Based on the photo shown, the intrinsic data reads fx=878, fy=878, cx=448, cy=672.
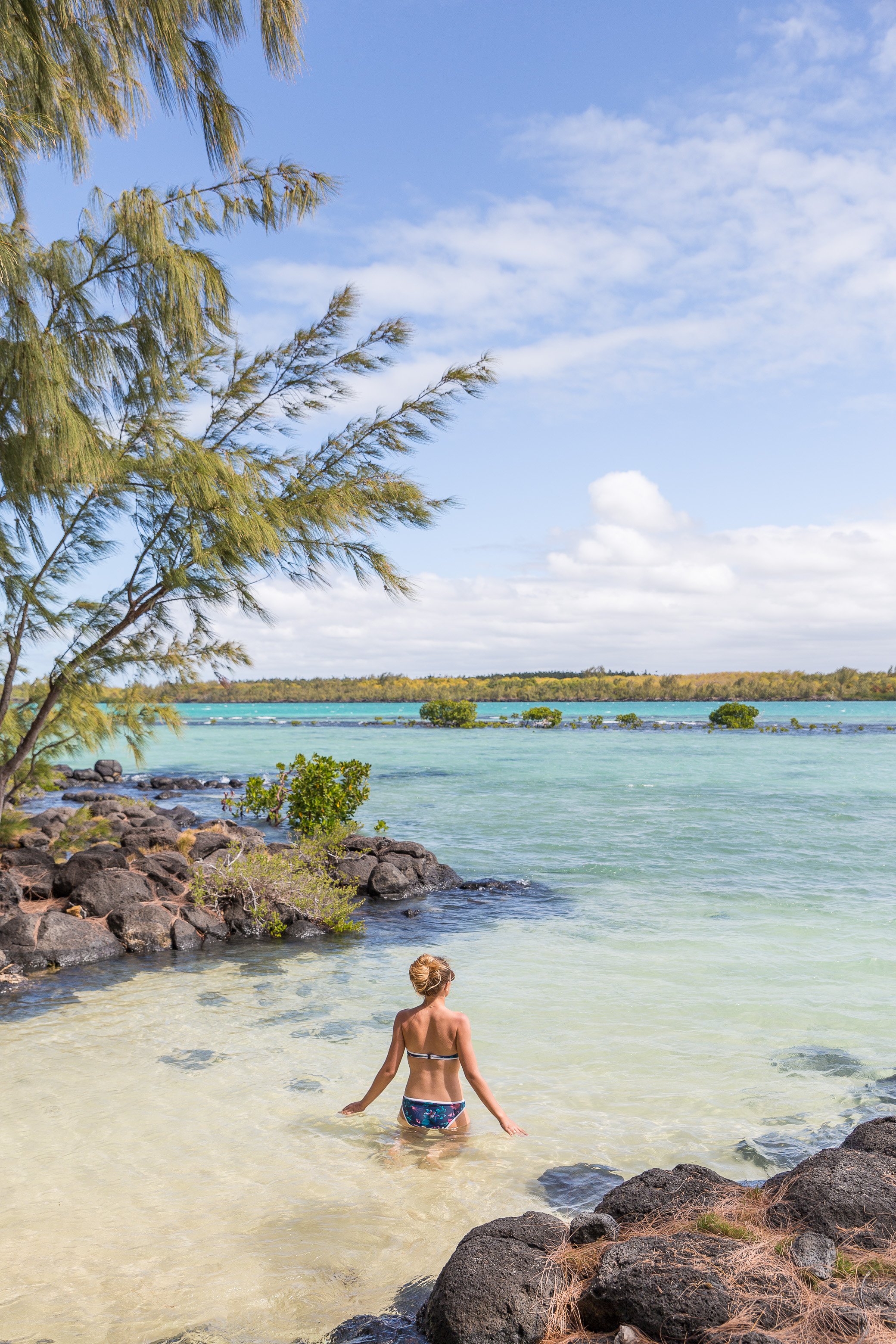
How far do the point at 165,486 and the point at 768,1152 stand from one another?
26.8 feet

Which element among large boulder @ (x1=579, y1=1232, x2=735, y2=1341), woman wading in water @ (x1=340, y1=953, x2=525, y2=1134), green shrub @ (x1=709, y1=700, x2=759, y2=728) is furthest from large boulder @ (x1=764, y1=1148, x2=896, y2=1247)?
green shrub @ (x1=709, y1=700, x2=759, y2=728)

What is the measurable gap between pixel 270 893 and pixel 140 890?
184 centimetres

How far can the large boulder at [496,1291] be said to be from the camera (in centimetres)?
380

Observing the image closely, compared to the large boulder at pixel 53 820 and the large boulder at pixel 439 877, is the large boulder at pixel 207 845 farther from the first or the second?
the large boulder at pixel 439 877

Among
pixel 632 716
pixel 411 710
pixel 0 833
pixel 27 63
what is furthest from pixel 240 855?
pixel 411 710

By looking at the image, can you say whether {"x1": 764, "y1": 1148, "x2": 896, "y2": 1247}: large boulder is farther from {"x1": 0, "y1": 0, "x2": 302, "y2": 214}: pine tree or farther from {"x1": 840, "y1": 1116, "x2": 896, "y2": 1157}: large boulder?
{"x1": 0, "y1": 0, "x2": 302, "y2": 214}: pine tree

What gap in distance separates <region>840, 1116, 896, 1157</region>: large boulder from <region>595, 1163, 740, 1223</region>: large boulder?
107 cm

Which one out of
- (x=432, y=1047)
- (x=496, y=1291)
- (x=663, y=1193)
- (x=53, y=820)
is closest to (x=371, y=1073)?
(x=432, y=1047)

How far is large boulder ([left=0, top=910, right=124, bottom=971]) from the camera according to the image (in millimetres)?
10445

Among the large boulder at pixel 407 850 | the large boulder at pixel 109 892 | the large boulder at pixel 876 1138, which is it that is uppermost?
the large boulder at pixel 876 1138

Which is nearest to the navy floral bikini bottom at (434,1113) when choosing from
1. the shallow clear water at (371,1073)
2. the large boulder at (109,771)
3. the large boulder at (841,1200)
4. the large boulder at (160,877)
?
the shallow clear water at (371,1073)

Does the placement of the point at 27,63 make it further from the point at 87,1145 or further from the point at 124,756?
the point at 124,756

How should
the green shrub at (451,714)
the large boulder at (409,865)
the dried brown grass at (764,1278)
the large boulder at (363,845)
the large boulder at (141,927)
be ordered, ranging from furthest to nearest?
the green shrub at (451,714) → the large boulder at (363,845) → the large boulder at (409,865) → the large boulder at (141,927) → the dried brown grass at (764,1278)

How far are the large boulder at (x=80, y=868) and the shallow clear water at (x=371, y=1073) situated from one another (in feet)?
7.67
